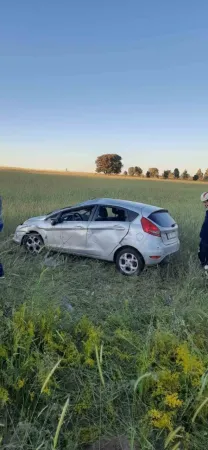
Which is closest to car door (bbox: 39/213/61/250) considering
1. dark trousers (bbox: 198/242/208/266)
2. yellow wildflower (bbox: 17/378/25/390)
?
dark trousers (bbox: 198/242/208/266)

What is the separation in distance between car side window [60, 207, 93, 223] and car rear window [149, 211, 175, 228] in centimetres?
148

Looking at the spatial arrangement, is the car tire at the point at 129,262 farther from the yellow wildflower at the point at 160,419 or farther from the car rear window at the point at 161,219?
the yellow wildflower at the point at 160,419

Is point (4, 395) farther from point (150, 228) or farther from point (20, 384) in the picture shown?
point (150, 228)

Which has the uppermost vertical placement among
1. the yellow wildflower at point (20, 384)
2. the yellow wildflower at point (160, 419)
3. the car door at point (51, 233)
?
the car door at point (51, 233)

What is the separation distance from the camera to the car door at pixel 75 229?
7844 mm

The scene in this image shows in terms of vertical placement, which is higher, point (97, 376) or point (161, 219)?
point (161, 219)

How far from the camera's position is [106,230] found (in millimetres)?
7570

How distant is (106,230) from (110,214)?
17.2 inches

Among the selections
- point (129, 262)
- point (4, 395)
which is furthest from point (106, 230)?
point (4, 395)

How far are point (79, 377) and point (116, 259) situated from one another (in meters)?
4.59

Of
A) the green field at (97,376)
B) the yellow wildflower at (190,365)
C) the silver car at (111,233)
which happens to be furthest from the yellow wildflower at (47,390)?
the silver car at (111,233)

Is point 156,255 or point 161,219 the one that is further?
point 161,219

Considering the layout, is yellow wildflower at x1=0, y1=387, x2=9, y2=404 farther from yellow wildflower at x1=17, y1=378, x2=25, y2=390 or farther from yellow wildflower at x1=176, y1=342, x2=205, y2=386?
yellow wildflower at x1=176, y1=342, x2=205, y2=386

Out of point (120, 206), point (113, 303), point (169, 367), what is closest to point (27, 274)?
point (113, 303)
